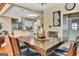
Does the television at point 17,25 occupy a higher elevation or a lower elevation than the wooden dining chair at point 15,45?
higher

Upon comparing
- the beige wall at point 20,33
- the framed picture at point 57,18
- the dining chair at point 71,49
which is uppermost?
the framed picture at point 57,18

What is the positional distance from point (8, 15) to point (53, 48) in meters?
0.57

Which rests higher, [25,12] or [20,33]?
[25,12]

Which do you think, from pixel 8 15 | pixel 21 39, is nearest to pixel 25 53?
pixel 21 39

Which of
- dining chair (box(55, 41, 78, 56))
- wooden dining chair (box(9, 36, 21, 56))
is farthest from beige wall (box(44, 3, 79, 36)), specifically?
wooden dining chair (box(9, 36, 21, 56))

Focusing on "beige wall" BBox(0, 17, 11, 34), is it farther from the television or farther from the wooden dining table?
the wooden dining table

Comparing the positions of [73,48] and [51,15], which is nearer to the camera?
[73,48]

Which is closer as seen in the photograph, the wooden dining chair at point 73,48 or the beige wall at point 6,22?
the wooden dining chair at point 73,48

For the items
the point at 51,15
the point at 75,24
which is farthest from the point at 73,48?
the point at 51,15

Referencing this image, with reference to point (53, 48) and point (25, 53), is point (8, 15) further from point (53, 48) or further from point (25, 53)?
point (53, 48)

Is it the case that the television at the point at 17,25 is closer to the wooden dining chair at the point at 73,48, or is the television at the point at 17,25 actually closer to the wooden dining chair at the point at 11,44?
the wooden dining chair at the point at 11,44

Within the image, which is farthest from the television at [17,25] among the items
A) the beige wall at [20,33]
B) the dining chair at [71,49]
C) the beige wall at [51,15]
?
the dining chair at [71,49]

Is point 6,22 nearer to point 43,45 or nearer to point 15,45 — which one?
point 15,45

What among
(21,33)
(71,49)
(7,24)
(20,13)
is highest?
(20,13)
